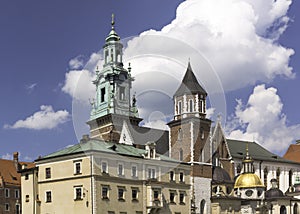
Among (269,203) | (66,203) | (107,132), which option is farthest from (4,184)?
(269,203)

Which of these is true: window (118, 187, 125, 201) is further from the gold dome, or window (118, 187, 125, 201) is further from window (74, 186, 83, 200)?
the gold dome

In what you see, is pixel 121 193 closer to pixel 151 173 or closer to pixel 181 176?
pixel 151 173

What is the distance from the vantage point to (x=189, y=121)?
89.2m

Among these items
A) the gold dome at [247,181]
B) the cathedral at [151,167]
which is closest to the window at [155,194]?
the cathedral at [151,167]

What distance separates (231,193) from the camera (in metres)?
92.1

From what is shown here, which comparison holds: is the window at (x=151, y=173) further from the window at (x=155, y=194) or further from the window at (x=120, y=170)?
the window at (x=120, y=170)

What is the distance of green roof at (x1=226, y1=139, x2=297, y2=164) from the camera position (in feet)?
340

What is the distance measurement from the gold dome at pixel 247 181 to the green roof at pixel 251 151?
21.5 ft

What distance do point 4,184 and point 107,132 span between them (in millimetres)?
17091

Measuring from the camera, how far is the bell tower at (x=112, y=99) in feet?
297

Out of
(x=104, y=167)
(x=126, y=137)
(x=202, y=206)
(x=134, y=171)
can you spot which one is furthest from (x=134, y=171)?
(x=202, y=206)

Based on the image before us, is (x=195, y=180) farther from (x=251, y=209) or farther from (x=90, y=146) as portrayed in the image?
(x=90, y=146)

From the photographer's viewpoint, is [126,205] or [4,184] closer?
[126,205]

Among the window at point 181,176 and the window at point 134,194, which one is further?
the window at point 181,176
